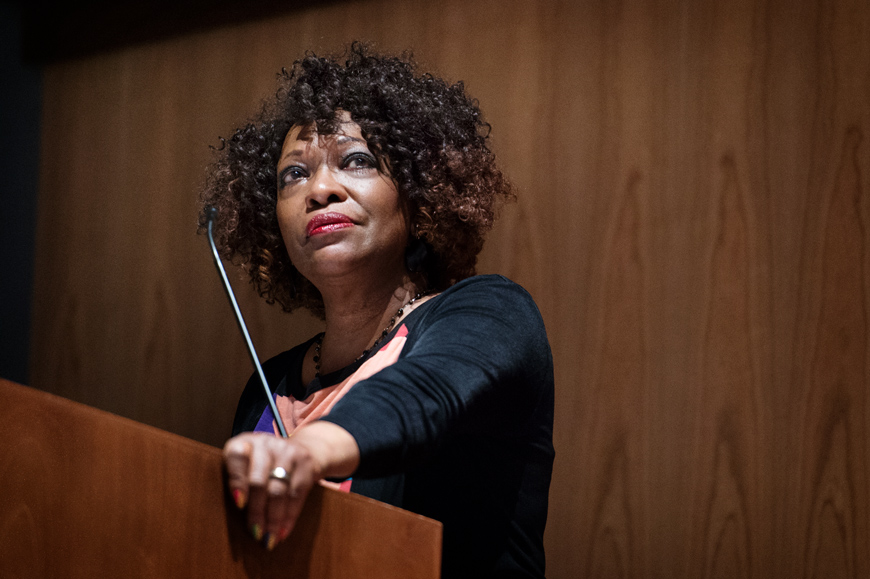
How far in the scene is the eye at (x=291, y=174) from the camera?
1.01m

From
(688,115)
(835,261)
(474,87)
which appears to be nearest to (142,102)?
(474,87)

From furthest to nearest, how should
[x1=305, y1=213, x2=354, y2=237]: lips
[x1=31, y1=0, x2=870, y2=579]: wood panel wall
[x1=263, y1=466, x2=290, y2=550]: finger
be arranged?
[x1=31, y1=0, x2=870, y2=579]: wood panel wall
[x1=305, y1=213, x2=354, y2=237]: lips
[x1=263, y1=466, x2=290, y2=550]: finger

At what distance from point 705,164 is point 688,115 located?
9 centimetres

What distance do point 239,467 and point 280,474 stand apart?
0.03 metres

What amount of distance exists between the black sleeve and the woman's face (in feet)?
0.48

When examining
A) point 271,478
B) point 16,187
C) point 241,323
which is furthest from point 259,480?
point 16,187

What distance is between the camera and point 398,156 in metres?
1.00

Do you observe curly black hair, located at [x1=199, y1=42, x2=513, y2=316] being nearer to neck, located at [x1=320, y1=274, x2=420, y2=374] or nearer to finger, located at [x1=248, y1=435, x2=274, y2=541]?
neck, located at [x1=320, y1=274, x2=420, y2=374]

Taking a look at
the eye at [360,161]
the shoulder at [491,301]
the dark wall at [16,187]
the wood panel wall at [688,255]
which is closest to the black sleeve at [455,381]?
the shoulder at [491,301]

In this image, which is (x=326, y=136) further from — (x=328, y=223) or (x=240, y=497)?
(x=240, y=497)

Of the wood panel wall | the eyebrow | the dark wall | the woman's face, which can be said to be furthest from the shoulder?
the dark wall

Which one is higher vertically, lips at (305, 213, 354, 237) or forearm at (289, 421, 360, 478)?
lips at (305, 213, 354, 237)

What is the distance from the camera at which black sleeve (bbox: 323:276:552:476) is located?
1.63 ft

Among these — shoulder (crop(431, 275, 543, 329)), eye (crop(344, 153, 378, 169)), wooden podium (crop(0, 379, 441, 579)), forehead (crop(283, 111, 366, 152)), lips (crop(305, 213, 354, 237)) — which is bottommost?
wooden podium (crop(0, 379, 441, 579))
